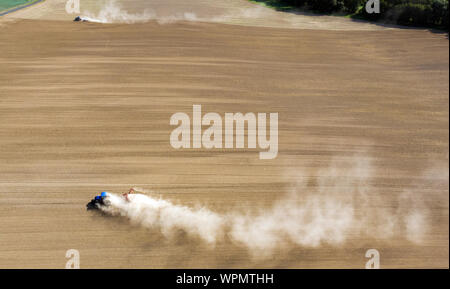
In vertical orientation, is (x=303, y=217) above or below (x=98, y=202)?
below

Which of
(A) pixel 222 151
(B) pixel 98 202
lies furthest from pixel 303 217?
(B) pixel 98 202

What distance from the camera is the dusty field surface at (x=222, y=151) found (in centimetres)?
1266

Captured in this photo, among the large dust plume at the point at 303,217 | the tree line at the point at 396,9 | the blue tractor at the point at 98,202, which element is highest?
the tree line at the point at 396,9

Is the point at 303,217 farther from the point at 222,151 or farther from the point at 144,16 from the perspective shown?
the point at 144,16

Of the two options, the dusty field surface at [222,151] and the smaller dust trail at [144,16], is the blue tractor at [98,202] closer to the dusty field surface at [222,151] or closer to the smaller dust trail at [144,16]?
the dusty field surface at [222,151]

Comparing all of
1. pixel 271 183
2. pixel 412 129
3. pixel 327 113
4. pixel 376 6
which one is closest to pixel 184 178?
pixel 271 183

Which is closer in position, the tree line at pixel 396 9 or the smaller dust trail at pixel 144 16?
the tree line at pixel 396 9

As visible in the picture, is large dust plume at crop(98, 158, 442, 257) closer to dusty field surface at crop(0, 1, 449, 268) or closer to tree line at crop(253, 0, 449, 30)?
dusty field surface at crop(0, 1, 449, 268)

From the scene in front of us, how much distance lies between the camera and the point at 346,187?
49.7ft

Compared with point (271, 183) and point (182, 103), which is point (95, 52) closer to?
point (182, 103)

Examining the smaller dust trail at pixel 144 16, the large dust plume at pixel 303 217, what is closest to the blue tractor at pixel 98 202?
the large dust plume at pixel 303 217

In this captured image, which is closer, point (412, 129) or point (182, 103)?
point (412, 129)

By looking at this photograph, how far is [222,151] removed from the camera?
17641 millimetres
